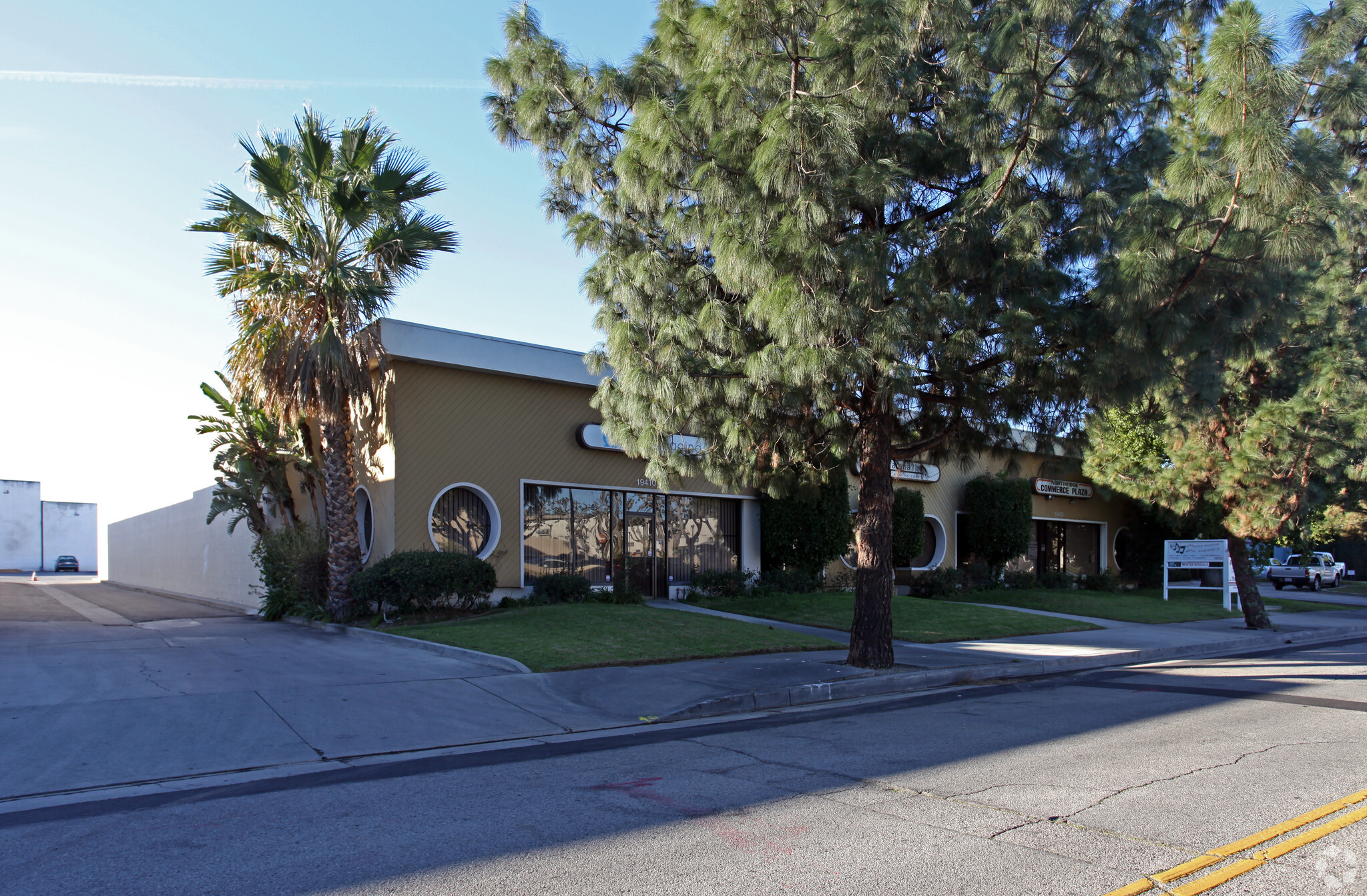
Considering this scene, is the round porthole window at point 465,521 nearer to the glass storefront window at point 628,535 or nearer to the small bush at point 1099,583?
the glass storefront window at point 628,535

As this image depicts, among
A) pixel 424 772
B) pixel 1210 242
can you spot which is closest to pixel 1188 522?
pixel 1210 242

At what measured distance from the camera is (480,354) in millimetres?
17578

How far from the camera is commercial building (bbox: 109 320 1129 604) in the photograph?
1688 centimetres

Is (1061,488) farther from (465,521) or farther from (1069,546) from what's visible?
(465,521)

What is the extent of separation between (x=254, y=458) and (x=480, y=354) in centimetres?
630

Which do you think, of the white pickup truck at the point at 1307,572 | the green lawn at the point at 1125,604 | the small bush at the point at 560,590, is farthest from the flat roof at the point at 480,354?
the white pickup truck at the point at 1307,572

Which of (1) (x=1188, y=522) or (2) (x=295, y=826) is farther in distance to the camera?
(1) (x=1188, y=522)

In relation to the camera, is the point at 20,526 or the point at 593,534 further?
the point at 20,526

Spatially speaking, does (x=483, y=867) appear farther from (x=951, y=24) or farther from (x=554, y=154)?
(x=554, y=154)

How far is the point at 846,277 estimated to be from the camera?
31.7 ft

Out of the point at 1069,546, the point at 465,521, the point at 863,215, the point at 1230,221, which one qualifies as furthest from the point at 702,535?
the point at 1069,546

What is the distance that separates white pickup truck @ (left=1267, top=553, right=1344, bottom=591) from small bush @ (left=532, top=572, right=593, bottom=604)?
120ft

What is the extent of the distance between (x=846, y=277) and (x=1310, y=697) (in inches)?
295

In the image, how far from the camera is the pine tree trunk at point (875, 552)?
11.8 m
